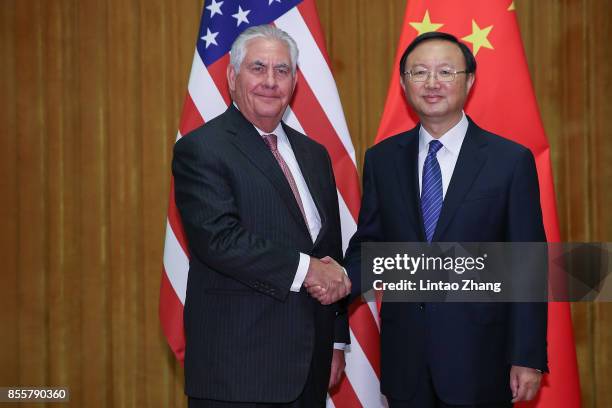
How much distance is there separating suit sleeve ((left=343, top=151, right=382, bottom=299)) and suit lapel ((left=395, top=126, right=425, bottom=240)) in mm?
134

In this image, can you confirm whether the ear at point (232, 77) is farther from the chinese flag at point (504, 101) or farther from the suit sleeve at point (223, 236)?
the chinese flag at point (504, 101)

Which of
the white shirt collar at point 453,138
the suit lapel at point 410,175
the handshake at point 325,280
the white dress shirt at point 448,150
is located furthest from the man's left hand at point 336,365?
the white shirt collar at point 453,138

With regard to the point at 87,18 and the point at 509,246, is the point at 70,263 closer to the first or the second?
the point at 87,18

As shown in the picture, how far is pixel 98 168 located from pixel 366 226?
1911 millimetres

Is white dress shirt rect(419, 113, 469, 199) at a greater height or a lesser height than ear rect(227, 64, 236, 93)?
lesser

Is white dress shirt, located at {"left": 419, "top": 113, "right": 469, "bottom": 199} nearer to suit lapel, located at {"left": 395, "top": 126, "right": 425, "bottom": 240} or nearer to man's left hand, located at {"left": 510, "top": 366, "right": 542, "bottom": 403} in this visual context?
suit lapel, located at {"left": 395, "top": 126, "right": 425, "bottom": 240}

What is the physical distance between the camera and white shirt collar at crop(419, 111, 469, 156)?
2.09 meters

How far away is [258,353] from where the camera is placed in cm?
189

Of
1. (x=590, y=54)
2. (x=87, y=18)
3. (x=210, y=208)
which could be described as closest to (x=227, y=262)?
(x=210, y=208)

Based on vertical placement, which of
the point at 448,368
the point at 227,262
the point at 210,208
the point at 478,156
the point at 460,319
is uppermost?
the point at 478,156

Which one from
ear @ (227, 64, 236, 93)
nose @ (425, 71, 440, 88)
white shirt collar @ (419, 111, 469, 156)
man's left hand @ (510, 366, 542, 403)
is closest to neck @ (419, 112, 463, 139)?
white shirt collar @ (419, 111, 469, 156)

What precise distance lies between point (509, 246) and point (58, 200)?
259cm

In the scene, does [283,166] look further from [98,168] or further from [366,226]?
[98,168]

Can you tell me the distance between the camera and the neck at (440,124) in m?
2.11
